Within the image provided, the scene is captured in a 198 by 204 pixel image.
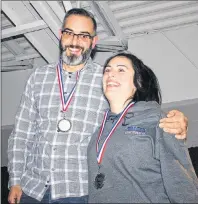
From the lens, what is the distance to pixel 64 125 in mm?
1873

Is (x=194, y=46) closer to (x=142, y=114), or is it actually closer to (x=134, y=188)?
(x=142, y=114)

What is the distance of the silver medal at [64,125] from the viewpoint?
1865mm

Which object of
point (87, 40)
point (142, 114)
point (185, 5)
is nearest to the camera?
point (142, 114)

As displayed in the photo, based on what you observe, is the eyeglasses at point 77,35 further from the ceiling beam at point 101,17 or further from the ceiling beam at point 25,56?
the ceiling beam at point 25,56

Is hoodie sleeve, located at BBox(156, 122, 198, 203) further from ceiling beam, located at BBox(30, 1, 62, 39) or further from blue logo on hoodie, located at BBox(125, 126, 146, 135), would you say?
ceiling beam, located at BBox(30, 1, 62, 39)

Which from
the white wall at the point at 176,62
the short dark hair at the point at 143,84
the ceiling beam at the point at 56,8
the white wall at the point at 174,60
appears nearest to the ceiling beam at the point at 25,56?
the ceiling beam at the point at 56,8

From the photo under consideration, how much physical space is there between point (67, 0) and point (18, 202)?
2852 mm

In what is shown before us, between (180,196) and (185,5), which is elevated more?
(185,5)

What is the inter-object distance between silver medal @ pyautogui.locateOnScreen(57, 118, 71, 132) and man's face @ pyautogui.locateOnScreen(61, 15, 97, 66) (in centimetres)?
47

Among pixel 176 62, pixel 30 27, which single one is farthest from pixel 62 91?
pixel 176 62

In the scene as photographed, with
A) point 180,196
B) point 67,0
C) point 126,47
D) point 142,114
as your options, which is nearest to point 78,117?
point 142,114

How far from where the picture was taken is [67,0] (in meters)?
3.82

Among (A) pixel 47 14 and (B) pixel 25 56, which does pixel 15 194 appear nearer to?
(A) pixel 47 14

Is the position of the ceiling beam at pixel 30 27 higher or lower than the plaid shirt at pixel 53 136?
higher
